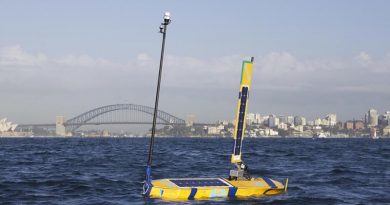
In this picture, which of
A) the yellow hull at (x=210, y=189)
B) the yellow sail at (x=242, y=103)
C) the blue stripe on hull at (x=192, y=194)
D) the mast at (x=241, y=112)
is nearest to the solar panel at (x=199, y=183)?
the yellow hull at (x=210, y=189)

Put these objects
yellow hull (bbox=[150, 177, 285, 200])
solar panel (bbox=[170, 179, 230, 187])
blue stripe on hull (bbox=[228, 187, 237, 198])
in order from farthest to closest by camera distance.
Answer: solar panel (bbox=[170, 179, 230, 187])
blue stripe on hull (bbox=[228, 187, 237, 198])
yellow hull (bbox=[150, 177, 285, 200])

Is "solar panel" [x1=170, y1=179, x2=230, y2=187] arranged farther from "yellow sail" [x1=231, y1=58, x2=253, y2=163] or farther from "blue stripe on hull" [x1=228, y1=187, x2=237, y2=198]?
"yellow sail" [x1=231, y1=58, x2=253, y2=163]

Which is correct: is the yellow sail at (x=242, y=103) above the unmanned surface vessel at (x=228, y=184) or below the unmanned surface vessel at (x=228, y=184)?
above

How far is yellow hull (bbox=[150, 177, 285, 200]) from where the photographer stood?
26656mm

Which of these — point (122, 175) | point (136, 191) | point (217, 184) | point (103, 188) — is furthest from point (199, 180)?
point (122, 175)

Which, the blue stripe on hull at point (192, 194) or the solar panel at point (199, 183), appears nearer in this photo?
the blue stripe on hull at point (192, 194)

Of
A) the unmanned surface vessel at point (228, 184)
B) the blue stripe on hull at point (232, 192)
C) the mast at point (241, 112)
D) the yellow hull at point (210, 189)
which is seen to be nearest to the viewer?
the yellow hull at point (210, 189)

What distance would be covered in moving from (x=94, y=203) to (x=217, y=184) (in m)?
5.63

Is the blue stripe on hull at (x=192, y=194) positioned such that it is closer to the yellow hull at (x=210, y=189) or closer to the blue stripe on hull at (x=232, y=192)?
the yellow hull at (x=210, y=189)

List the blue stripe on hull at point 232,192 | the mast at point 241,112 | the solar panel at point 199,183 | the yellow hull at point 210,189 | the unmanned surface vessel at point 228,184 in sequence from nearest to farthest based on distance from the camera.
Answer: the yellow hull at point 210,189, the unmanned surface vessel at point 228,184, the blue stripe on hull at point 232,192, the solar panel at point 199,183, the mast at point 241,112

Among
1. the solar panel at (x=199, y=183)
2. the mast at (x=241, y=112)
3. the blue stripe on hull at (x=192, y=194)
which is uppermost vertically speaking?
the mast at (x=241, y=112)

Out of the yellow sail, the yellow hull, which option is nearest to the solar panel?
the yellow hull

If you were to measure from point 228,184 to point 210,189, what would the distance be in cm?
126

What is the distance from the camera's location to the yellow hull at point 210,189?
2666cm
